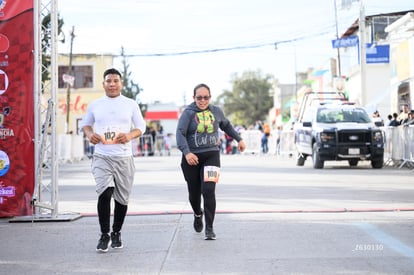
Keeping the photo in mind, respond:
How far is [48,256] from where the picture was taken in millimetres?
7152

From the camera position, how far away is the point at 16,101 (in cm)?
995

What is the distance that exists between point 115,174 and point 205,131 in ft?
4.08

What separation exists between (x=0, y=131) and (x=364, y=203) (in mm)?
5458

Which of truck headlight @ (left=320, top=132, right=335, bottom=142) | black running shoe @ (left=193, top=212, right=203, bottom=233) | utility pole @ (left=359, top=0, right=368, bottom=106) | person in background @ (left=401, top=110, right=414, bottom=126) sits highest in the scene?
utility pole @ (left=359, top=0, right=368, bottom=106)

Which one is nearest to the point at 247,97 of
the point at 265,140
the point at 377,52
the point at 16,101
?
the point at 265,140

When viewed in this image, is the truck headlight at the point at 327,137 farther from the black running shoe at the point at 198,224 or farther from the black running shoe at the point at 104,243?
the black running shoe at the point at 104,243

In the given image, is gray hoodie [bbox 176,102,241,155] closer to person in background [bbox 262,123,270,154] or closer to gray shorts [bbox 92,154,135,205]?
gray shorts [bbox 92,154,135,205]

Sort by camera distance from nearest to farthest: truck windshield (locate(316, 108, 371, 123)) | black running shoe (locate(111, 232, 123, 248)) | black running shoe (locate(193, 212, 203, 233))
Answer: black running shoe (locate(111, 232, 123, 248)) → black running shoe (locate(193, 212, 203, 233)) → truck windshield (locate(316, 108, 371, 123))

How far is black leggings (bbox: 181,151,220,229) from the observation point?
7984 mm

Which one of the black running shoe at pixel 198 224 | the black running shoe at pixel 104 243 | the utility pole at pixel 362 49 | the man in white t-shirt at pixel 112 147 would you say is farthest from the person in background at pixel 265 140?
the black running shoe at pixel 104 243

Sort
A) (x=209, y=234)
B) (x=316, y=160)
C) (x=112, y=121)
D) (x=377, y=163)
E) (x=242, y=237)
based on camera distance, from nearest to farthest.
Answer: (x=112, y=121) → (x=209, y=234) → (x=242, y=237) → (x=377, y=163) → (x=316, y=160)

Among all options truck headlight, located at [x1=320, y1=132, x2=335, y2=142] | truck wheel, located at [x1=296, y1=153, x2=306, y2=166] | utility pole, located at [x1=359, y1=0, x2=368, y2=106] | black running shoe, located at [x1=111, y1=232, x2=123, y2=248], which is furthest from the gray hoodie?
utility pole, located at [x1=359, y1=0, x2=368, y2=106]

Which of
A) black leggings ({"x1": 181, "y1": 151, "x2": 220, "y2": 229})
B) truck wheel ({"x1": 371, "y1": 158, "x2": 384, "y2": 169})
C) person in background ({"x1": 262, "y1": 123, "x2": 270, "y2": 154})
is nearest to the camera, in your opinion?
black leggings ({"x1": 181, "y1": 151, "x2": 220, "y2": 229})

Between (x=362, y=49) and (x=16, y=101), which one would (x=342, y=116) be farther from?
(x=16, y=101)
